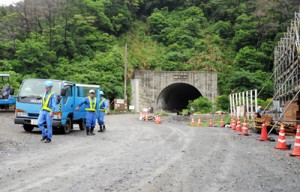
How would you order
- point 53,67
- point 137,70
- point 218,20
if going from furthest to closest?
point 218,20, point 137,70, point 53,67

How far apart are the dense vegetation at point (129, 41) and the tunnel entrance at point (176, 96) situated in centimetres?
281

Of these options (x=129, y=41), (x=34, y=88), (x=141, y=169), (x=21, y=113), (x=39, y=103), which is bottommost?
(x=141, y=169)

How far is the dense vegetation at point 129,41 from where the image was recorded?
34.0 meters

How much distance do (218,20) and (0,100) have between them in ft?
129

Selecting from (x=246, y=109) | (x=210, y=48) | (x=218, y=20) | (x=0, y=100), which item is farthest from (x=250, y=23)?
(x=0, y=100)

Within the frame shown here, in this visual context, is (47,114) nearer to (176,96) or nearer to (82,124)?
(82,124)

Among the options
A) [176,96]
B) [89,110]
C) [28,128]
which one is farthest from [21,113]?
[176,96]

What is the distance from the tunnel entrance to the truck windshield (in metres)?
26.1

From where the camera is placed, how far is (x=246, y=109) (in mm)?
21812

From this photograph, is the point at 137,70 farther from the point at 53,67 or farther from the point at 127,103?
the point at 53,67

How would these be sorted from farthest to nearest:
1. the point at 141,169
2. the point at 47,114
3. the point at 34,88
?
the point at 34,88 → the point at 47,114 → the point at 141,169

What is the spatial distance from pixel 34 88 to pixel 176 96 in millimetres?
35115

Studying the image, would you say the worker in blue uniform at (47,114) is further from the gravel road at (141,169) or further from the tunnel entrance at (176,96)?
the tunnel entrance at (176,96)

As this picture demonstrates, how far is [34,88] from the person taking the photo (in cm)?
1171
